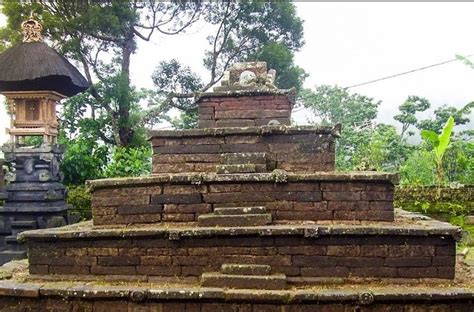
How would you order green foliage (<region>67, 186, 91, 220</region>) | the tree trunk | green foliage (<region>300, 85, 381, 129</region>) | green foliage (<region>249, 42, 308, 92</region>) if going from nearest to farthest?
1. green foliage (<region>67, 186, 91, 220</region>)
2. the tree trunk
3. green foliage (<region>249, 42, 308, 92</region>)
4. green foliage (<region>300, 85, 381, 129</region>)

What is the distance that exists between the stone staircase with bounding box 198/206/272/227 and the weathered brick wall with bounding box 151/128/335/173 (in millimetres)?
808

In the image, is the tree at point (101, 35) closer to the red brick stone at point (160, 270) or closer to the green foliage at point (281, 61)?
the green foliage at point (281, 61)

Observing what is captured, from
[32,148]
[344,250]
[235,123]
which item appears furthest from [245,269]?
[32,148]

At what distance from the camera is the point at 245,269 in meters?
4.78

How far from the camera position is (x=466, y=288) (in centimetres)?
452

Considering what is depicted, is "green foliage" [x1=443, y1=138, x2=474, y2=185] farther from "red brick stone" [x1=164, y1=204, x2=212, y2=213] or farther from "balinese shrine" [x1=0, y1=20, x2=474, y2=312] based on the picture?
"red brick stone" [x1=164, y1=204, x2=212, y2=213]

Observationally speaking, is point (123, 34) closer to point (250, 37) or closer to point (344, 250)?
point (250, 37)

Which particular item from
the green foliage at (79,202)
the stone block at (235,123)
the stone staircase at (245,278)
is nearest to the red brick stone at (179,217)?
the stone staircase at (245,278)

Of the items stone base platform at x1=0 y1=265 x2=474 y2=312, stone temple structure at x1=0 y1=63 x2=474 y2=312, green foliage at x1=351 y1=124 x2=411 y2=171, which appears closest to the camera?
stone base platform at x1=0 y1=265 x2=474 y2=312

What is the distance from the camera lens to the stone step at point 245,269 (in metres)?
4.75

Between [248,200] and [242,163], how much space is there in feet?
2.10

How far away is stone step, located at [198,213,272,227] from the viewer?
16.5ft

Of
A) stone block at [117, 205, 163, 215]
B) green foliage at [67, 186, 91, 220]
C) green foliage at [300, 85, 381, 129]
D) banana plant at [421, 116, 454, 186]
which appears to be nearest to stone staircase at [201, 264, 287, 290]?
stone block at [117, 205, 163, 215]

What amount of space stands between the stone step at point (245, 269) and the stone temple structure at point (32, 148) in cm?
613
